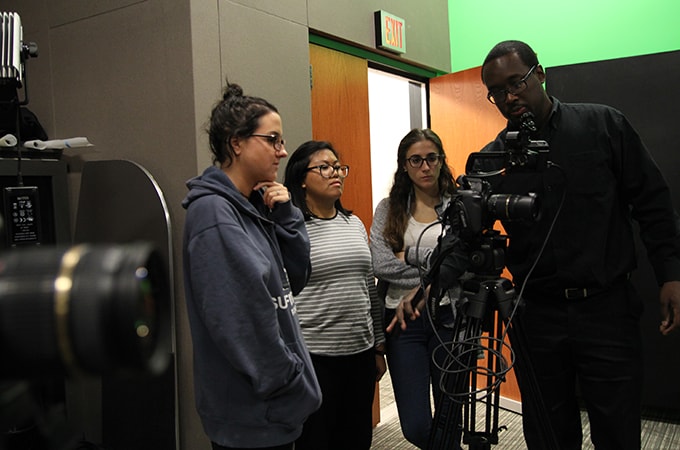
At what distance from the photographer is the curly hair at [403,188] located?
2148 millimetres

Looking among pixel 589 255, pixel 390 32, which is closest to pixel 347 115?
pixel 390 32

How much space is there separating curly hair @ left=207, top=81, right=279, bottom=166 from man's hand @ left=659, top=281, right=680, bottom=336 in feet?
4.24

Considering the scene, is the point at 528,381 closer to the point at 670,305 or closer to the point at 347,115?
the point at 670,305

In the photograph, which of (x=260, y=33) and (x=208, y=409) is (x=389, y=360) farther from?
(x=260, y=33)

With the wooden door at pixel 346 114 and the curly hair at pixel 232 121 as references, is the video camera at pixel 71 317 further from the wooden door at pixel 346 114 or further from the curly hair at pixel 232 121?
the wooden door at pixel 346 114

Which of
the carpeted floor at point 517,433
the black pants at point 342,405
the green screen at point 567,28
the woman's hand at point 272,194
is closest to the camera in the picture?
the woman's hand at point 272,194

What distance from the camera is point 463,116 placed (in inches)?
143

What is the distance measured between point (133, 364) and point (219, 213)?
2.56 ft

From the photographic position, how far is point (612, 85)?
303 centimetres

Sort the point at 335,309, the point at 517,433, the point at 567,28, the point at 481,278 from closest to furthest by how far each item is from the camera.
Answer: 1. the point at 481,278
2. the point at 335,309
3. the point at 517,433
4. the point at 567,28

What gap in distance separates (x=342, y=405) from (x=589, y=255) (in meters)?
1.01

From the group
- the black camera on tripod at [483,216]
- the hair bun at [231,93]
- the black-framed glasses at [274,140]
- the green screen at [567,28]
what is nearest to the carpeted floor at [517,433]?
the black camera on tripod at [483,216]

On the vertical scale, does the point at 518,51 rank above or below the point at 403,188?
above

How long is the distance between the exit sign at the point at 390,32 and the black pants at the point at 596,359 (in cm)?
202
